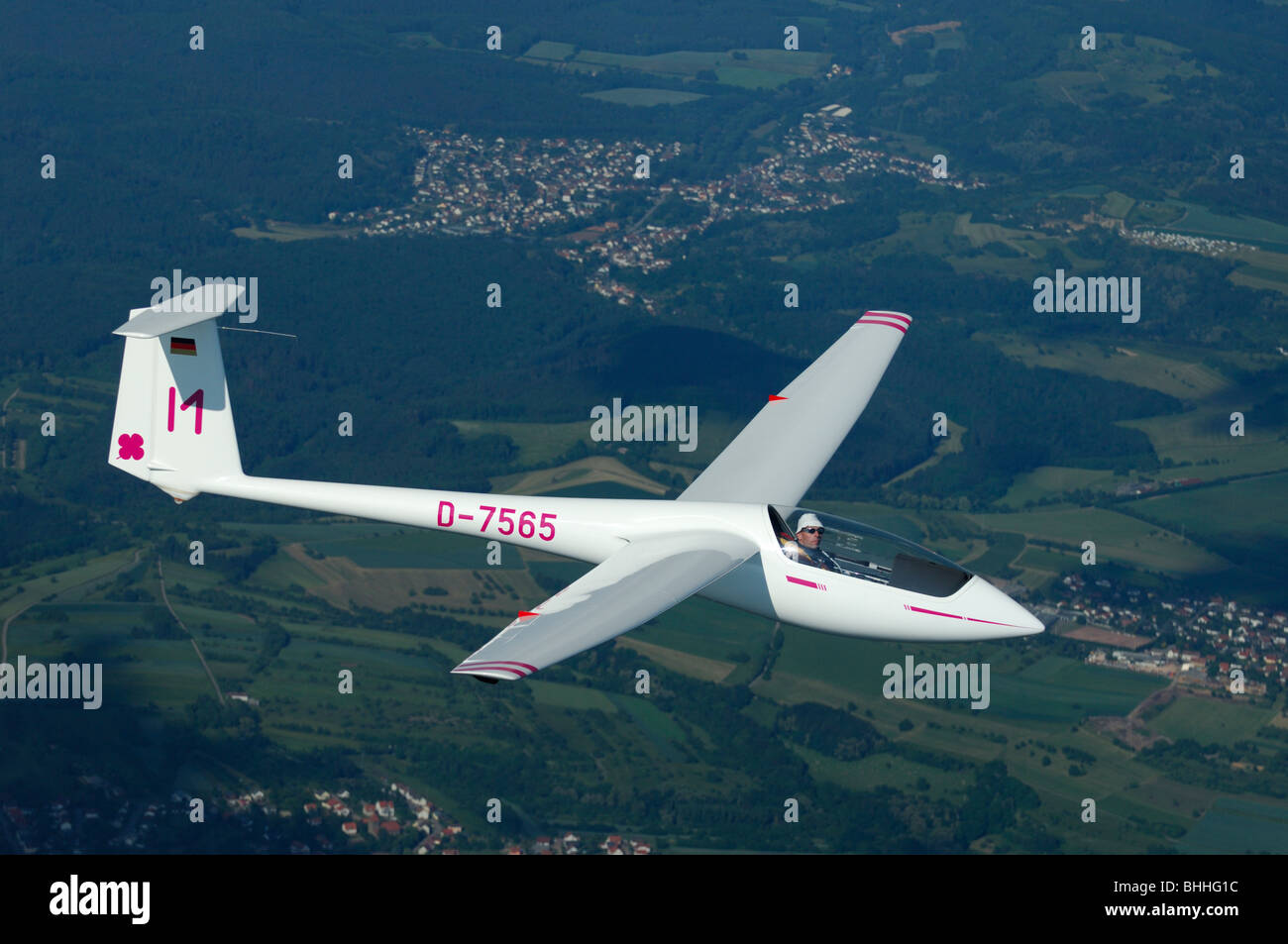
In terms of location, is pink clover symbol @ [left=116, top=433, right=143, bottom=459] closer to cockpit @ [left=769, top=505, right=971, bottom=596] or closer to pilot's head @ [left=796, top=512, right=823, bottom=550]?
cockpit @ [left=769, top=505, right=971, bottom=596]

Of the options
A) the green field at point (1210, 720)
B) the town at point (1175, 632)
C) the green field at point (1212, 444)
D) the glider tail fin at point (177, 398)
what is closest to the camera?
the glider tail fin at point (177, 398)

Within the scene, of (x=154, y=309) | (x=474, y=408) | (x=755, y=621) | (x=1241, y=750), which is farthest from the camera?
(x=474, y=408)

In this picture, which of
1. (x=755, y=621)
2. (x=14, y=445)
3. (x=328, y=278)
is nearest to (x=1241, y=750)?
(x=755, y=621)

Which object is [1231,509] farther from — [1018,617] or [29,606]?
[1018,617]

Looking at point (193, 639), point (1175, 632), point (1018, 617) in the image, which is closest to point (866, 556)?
point (1018, 617)

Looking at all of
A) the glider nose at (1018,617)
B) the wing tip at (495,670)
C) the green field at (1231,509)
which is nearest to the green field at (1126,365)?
the green field at (1231,509)

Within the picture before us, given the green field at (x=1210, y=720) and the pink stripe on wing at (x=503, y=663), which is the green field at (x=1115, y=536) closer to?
the green field at (x=1210, y=720)

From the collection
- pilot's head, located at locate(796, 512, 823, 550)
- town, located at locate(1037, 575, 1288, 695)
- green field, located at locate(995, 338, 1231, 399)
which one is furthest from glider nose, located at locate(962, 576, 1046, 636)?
green field, located at locate(995, 338, 1231, 399)
